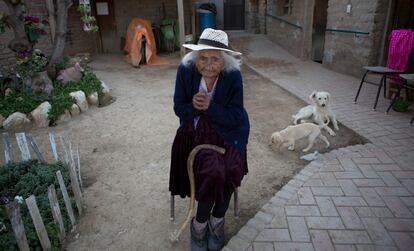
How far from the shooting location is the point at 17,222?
203 centimetres

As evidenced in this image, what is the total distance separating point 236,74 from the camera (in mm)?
2297

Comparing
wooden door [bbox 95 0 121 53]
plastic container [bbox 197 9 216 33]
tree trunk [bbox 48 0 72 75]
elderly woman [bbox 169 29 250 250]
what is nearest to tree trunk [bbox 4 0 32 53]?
tree trunk [bbox 48 0 72 75]

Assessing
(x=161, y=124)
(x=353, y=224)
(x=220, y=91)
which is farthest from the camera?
(x=161, y=124)

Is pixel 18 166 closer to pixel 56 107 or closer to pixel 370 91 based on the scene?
pixel 56 107

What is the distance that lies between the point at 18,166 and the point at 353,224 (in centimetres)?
337

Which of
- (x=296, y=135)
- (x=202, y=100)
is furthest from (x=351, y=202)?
(x=202, y=100)

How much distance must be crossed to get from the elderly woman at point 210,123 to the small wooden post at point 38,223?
3.32ft

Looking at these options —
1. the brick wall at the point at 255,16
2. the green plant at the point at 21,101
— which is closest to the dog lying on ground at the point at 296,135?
the green plant at the point at 21,101

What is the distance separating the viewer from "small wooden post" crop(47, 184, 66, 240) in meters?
2.33

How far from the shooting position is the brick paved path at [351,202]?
2512 millimetres

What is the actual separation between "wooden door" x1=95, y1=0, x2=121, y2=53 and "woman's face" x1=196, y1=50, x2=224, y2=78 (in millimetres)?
10355

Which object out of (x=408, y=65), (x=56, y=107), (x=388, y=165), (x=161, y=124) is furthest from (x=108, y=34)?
(x=388, y=165)

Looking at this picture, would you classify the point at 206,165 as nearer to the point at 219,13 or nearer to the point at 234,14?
the point at 219,13

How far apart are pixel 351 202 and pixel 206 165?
1665 millimetres
